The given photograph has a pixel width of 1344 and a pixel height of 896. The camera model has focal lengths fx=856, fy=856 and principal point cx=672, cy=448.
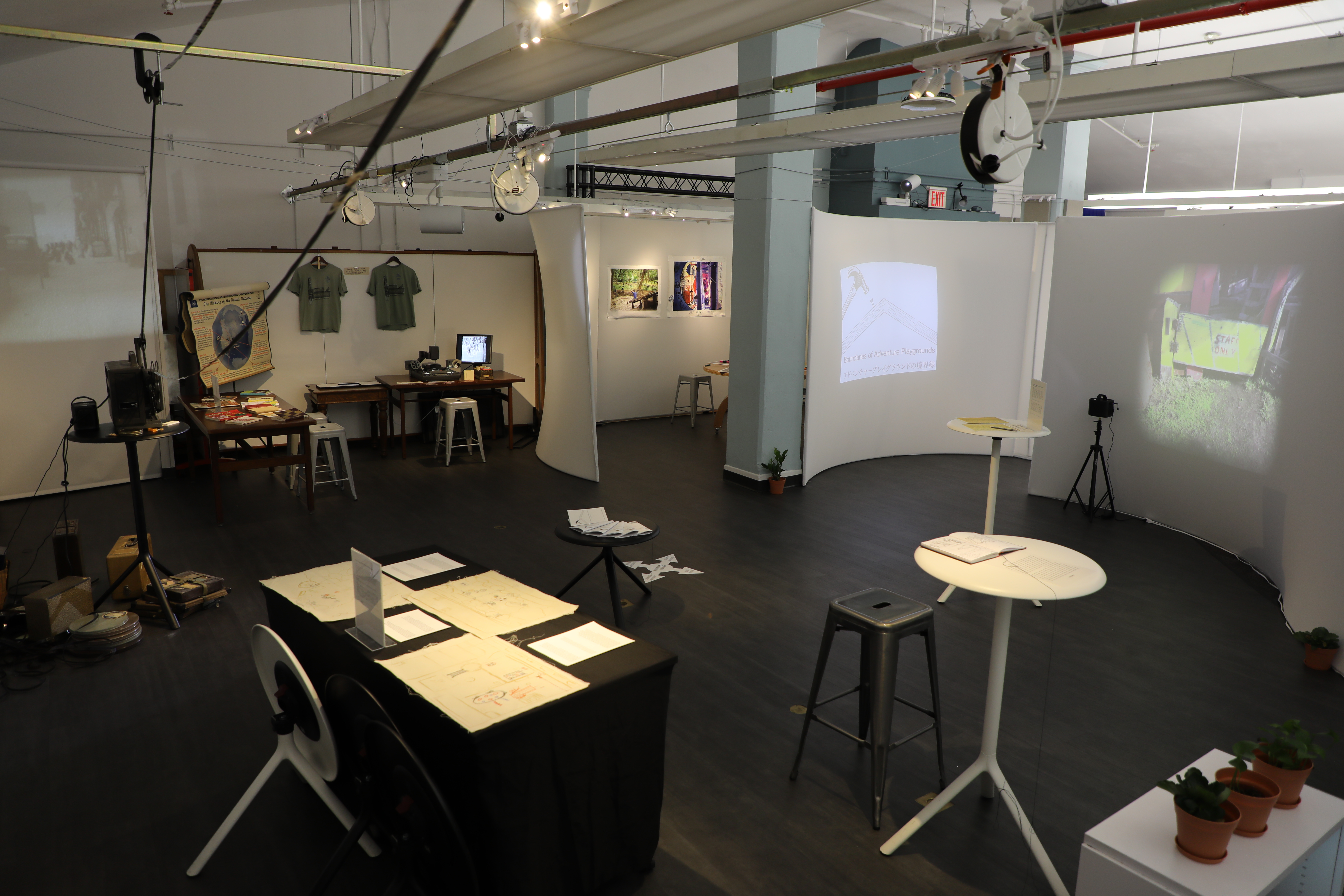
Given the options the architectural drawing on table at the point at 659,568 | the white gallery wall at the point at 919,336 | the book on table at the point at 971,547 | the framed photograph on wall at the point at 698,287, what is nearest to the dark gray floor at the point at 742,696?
the architectural drawing on table at the point at 659,568

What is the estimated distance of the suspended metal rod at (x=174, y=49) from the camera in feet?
12.6

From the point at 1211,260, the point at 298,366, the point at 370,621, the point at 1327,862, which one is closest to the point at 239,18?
the point at 298,366

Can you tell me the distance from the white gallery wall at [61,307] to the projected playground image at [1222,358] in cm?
855

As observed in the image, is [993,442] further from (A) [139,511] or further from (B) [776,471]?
(A) [139,511]

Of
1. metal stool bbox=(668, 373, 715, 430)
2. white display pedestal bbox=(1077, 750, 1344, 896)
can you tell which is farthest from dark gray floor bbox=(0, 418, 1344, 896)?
metal stool bbox=(668, 373, 715, 430)

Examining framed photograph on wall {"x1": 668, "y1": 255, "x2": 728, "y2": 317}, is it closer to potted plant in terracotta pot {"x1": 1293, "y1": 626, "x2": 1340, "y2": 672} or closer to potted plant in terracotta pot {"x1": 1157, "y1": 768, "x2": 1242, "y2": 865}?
potted plant in terracotta pot {"x1": 1293, "y1": 626, "x2": 1340, "y2": 672}

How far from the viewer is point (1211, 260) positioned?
628 centimetres

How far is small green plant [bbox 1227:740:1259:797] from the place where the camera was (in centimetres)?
227

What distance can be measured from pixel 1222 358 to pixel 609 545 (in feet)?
15.5

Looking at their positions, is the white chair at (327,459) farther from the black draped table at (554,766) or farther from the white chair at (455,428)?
the black draped table at (554,766)

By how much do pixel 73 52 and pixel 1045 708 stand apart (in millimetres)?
9970

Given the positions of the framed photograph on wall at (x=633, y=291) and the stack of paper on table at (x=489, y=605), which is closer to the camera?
the stack of paper on table at (x=489, y=605)

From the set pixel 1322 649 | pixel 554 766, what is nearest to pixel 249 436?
pixel 554 766

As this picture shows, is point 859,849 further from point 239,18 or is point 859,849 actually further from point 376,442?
point 239,18
